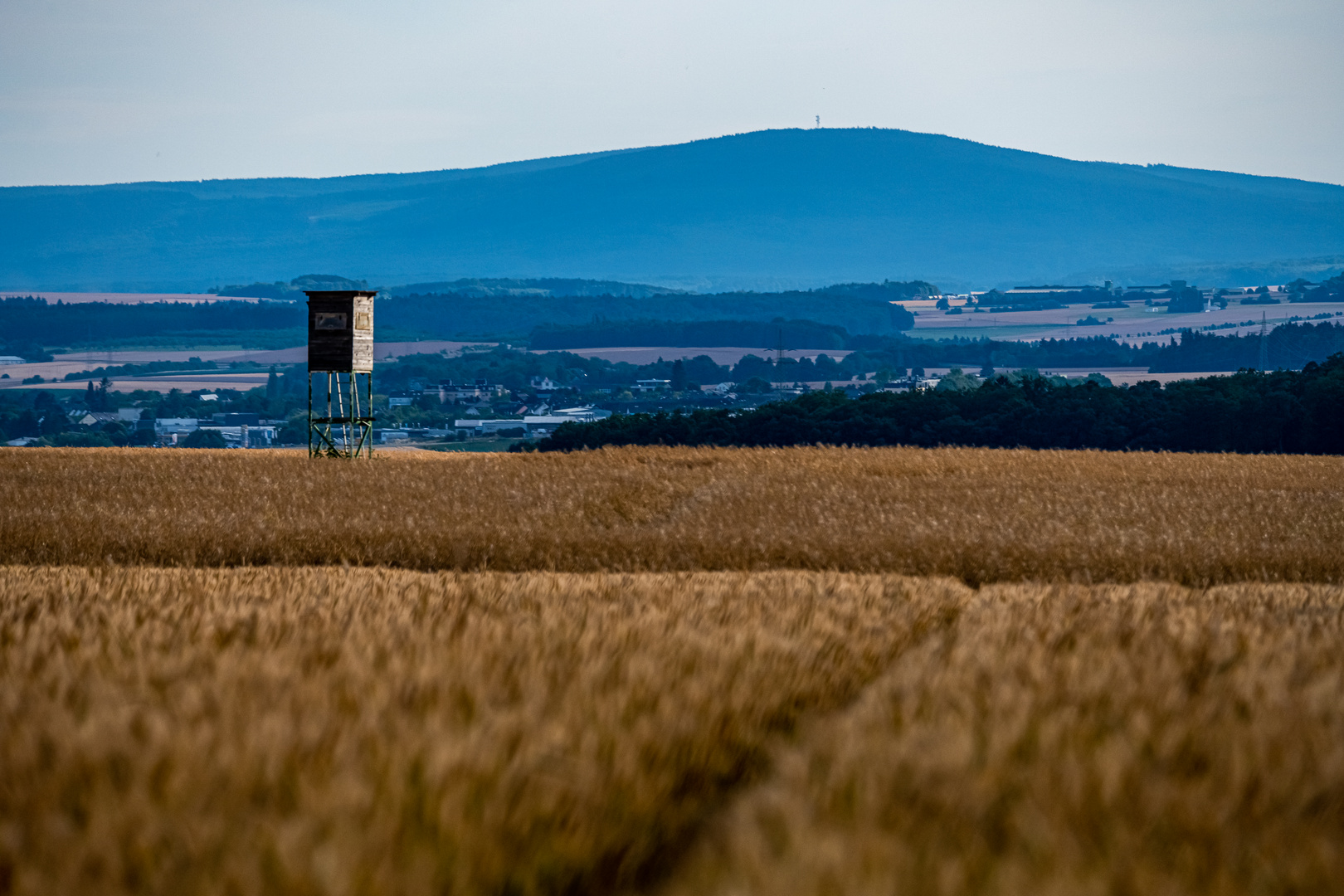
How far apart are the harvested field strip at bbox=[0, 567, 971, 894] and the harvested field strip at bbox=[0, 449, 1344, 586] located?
10647 millimetres

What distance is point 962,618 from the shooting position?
5109 millimetres

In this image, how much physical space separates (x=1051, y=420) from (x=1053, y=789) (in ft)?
208

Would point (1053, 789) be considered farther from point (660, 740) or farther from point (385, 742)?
point (385, 742)

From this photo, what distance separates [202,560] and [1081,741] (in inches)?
628

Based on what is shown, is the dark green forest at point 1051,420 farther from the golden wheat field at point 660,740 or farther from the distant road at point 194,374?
the distant road at point 194,374

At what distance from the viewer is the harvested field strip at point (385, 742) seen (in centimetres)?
197

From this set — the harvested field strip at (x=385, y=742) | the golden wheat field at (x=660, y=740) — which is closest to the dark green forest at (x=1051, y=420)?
the golden wheat field at (x=660, y=740)

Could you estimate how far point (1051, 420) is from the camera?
206 feet

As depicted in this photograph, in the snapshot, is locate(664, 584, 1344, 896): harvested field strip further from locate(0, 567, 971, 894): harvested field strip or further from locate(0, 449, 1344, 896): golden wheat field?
locate(0, 567, 971, 894): harvested field strip

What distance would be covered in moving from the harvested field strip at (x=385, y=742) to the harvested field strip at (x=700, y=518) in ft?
34.9

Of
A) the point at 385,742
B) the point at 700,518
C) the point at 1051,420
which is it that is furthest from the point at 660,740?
the point at 1051,420

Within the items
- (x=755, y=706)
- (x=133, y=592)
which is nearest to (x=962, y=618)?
(x=755, y=706)

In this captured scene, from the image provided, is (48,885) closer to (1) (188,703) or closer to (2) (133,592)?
(1) (188,703)

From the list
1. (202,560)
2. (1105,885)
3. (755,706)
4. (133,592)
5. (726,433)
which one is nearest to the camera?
(1105,885)
